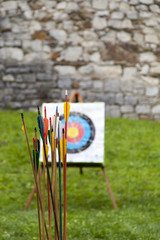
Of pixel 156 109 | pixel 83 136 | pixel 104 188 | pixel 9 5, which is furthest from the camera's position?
pixel 9 5

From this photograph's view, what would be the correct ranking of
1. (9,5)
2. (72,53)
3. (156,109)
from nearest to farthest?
(72,53)
(156,109)
(9,5)

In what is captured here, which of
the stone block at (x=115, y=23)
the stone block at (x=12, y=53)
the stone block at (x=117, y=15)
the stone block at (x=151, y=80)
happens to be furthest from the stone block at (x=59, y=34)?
the stone block at (x=151, y=80)

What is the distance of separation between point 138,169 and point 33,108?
365cm

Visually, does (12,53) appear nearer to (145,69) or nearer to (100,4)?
(100,4)

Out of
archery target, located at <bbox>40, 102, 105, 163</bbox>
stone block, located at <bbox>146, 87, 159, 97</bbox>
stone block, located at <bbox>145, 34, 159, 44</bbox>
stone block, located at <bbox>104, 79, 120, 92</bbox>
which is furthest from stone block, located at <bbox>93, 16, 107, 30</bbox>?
archery target, located at <bbox>40, 102, 105, 163</bbox>

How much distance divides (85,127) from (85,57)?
15.2ft

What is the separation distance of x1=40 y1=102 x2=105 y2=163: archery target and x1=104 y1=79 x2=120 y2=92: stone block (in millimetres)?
4439

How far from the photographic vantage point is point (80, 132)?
16.2 ft

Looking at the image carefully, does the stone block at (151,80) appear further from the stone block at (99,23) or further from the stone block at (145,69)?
the stone block at (99,23)

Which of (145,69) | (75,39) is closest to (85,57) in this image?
(75,39)

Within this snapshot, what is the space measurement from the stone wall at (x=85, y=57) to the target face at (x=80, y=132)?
4366 mm

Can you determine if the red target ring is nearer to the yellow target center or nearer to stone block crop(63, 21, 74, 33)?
the yellow target center

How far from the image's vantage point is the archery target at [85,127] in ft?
16.0

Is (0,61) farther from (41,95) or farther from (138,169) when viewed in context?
(138,169)
